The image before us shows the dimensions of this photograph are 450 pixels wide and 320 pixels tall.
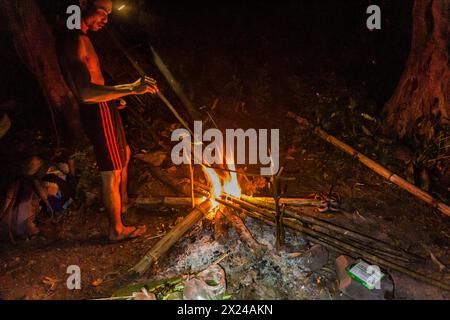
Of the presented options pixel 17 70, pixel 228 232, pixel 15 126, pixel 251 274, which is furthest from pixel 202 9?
pixel 251 274

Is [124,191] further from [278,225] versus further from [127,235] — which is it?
[278,225]

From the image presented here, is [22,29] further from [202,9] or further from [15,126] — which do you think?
[202,9]

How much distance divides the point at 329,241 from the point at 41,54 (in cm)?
627

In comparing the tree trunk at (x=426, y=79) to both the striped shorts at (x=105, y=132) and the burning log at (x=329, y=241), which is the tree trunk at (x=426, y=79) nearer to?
the burning log at (x=329, y=241)

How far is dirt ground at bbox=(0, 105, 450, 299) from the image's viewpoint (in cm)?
445

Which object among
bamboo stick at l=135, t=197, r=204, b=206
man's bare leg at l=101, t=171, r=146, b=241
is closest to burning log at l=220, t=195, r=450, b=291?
bamboo stick at l=135, t=197, r=204, b=206

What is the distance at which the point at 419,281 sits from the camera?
4117 millimetres

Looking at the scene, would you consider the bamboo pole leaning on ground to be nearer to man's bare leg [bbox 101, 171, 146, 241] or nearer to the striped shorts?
man's bare leg [bbox 101, 171, 146, 241]

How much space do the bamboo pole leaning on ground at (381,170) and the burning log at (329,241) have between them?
5.06 feet

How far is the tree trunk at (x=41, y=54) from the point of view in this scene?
6.55 metres

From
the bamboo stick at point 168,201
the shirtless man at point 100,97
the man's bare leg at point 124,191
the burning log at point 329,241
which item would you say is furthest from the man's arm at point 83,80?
the burning log at point 329,241
